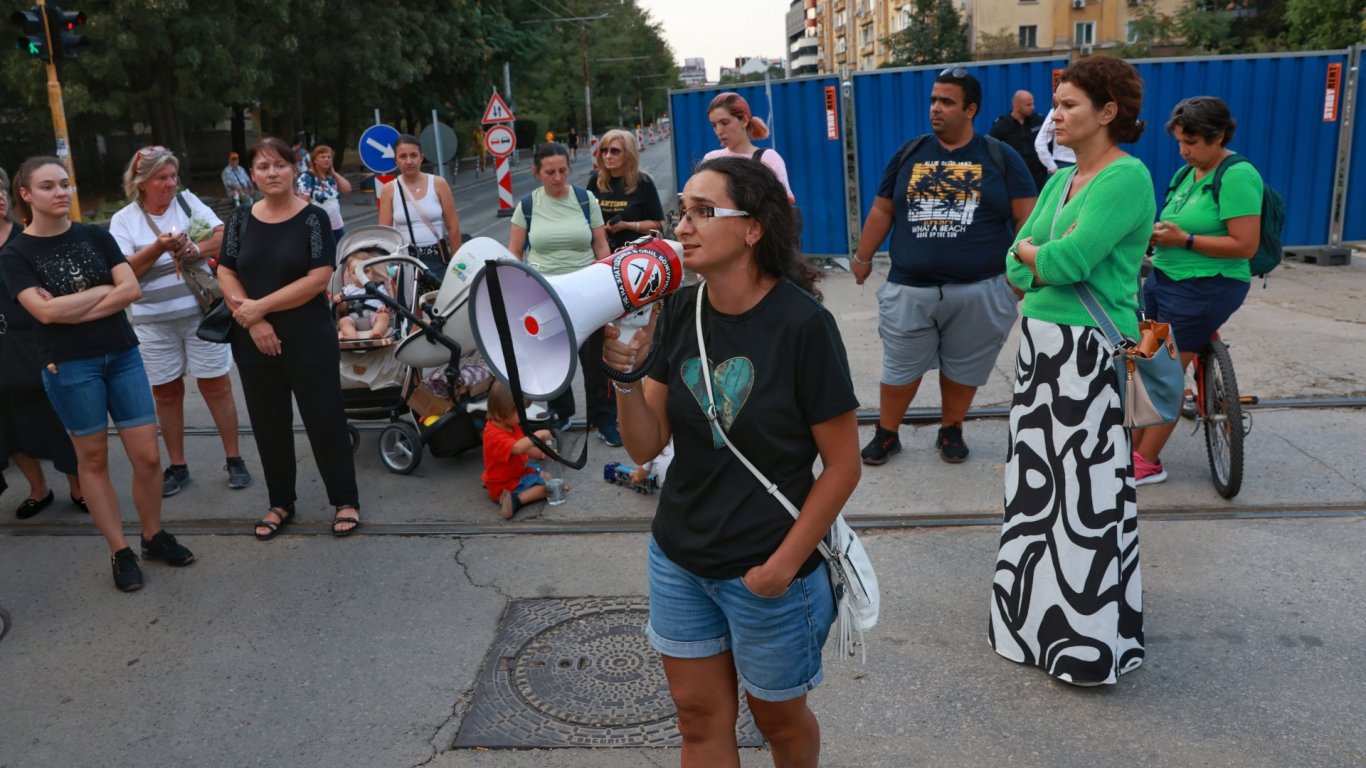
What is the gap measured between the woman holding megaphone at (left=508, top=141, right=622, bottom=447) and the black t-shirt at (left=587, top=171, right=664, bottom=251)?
0.21 m

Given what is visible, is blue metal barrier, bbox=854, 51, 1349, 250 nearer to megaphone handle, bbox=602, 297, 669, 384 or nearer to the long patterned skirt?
the long patterned skirt

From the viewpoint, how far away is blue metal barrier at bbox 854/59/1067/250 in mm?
12023

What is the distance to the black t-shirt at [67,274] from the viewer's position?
4629 mm

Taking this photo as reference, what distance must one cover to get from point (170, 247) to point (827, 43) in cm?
11514

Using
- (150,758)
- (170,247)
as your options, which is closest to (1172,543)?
(150,758)

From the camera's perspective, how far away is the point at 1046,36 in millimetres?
57188

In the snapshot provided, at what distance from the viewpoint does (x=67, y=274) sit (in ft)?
15.3

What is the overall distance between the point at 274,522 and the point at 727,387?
372 cm

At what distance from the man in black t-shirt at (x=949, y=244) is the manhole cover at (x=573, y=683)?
7.05 feet

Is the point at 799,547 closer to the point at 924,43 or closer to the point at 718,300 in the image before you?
the point at 718,300

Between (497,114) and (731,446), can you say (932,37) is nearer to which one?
(497,114)

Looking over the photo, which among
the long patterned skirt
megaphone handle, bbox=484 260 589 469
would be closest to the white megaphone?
megaphone handle, bbox=484 260 589 469

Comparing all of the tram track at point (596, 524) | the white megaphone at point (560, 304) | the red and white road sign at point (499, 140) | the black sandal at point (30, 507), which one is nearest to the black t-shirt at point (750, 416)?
the white megaphone at point (560, 304)

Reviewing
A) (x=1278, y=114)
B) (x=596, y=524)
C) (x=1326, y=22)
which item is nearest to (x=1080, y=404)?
(x=596, y=524)
